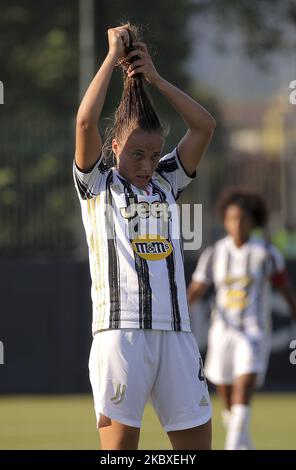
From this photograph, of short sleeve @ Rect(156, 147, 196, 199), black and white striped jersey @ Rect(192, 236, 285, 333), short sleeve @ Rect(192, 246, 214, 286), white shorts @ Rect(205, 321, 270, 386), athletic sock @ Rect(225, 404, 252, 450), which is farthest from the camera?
short sleeve @ Rect(192, 246, 214, 286)

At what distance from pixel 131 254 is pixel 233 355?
4.93 metres

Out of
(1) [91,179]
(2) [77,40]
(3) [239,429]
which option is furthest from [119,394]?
(2) [77,40]

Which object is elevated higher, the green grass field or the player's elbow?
the player's elbow

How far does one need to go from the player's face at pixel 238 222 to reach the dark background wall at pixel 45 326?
19.7ft

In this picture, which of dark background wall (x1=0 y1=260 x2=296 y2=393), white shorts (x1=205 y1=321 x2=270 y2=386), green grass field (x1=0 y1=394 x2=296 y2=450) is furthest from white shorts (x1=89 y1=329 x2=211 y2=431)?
dark background wall (x1=0 y1=260 x2=296 y2=393)

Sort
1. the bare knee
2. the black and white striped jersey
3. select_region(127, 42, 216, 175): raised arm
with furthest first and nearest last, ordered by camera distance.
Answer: the black and white striped jersey
select_region(127, 42, 216, 175): raised arm
the bare knee

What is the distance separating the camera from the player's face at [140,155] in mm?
5562

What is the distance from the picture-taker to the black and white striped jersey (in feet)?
34.0

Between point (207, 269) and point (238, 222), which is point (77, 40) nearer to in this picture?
point (207, 269)

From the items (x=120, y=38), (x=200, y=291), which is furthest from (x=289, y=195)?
(x=120, y=38)

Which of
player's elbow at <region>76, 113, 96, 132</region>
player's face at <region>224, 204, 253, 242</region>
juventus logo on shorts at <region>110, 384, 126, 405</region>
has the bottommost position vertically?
juventus logo on shorts at <region>110, 384, 126, 405</region>

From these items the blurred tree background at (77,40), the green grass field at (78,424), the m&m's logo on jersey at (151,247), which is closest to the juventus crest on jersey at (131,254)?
the m&m's logo on jersey at (151,247)

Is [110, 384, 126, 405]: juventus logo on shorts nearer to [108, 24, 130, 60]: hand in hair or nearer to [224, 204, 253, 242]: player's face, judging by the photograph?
[108, 24, 130, 60]: hand in hair

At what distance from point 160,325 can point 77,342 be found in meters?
10.9
